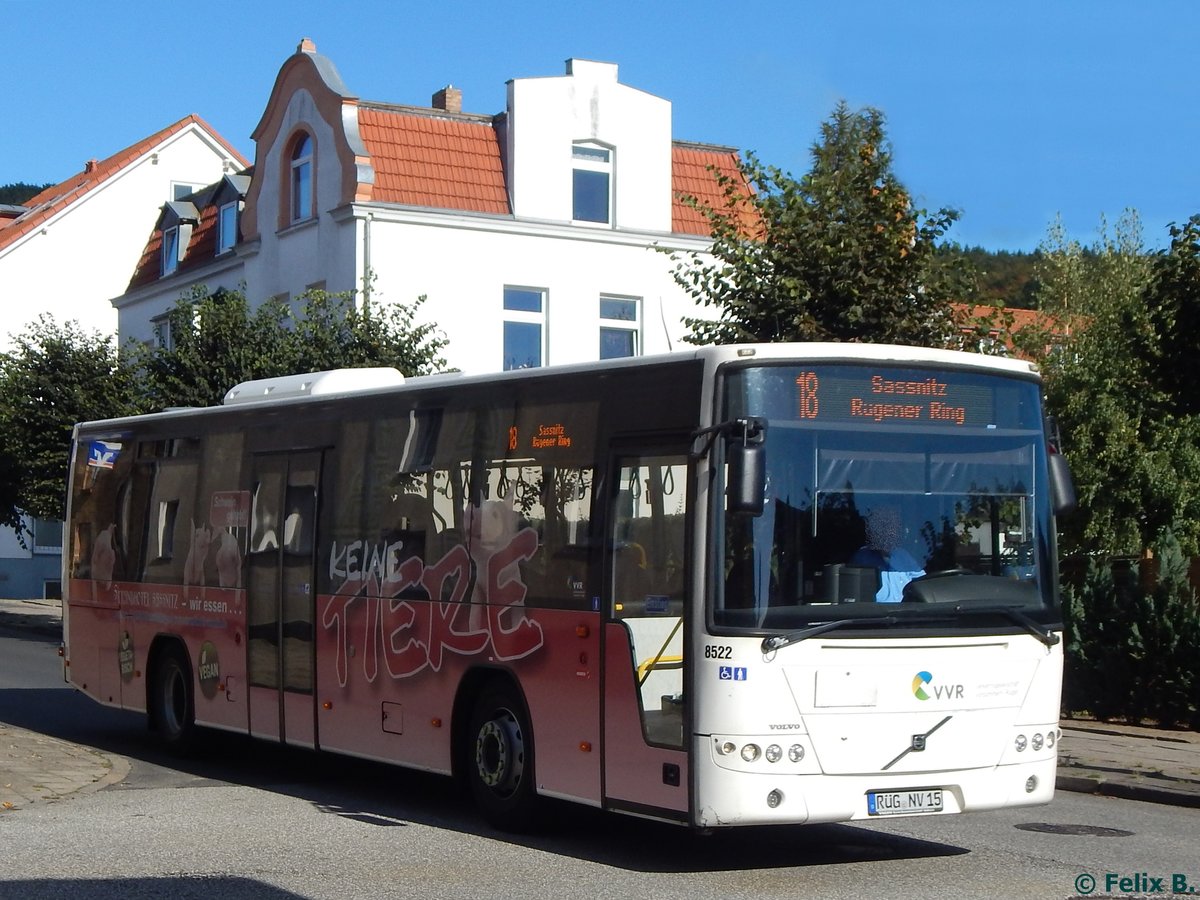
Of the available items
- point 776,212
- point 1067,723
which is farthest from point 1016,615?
point 776,212

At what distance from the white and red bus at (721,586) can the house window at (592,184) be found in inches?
957

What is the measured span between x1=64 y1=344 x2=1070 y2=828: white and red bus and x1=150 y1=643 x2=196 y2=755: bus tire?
310 centimetres

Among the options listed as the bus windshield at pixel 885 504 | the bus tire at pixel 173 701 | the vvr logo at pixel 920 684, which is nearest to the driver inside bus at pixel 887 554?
the bus windshield at pixel 885 504

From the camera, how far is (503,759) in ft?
35.7

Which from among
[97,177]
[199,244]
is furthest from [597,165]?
[97,177]

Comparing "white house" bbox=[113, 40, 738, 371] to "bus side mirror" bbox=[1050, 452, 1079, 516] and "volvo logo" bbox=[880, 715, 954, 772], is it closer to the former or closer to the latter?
"bus side mirror" bbox=[1050, 452, 1079, 516]

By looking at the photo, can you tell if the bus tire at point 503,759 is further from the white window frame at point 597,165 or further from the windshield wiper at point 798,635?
the white window frame at point 597,165

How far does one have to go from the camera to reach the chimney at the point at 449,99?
39.1 m

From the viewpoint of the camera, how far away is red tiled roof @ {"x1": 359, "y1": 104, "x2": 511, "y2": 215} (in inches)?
1356

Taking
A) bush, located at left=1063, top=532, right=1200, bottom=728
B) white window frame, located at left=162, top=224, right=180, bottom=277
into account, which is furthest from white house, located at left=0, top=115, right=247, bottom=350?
bush, located at left=1063, top=532, right=1200, bottom=728

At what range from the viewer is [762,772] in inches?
355

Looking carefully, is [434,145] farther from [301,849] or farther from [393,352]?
[301,849]

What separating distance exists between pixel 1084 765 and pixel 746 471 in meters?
6.80

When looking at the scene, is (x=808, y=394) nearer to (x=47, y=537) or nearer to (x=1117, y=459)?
(x=1117, y=459)
